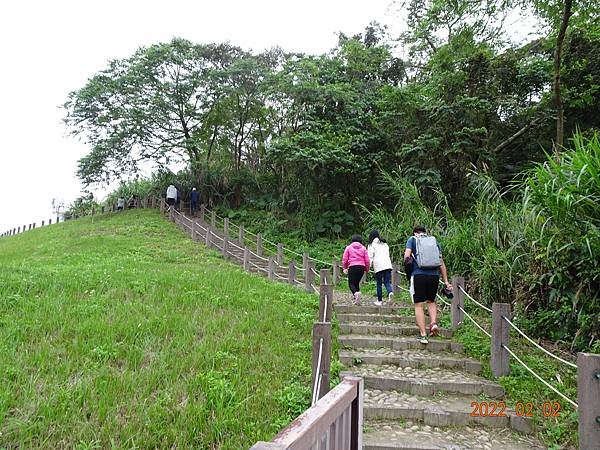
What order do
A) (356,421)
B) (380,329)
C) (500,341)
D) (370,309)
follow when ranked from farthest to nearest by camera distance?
(370,309) → (380,329) → (500,341) → (356,421)

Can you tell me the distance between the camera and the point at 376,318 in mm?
7000

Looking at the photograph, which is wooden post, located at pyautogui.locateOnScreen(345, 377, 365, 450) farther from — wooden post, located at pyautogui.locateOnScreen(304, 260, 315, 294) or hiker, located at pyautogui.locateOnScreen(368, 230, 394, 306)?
wooden post, located at pyautogui.locateOnScreen(304, 260, 315, 294)

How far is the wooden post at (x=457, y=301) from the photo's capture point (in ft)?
20.0

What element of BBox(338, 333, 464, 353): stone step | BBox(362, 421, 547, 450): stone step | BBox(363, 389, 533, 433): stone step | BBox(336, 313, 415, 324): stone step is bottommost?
BBox(362, 421, 547, 450): stone step

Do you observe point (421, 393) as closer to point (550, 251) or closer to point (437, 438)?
point (437, 438)

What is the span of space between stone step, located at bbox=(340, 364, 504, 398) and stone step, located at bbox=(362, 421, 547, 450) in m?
0.57

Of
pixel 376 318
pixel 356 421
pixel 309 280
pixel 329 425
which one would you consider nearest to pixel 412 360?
pixel 376 318

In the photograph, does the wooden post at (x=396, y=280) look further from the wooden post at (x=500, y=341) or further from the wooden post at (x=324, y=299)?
the wooden post at (x=500, y=341)

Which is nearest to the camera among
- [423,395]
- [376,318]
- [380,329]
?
[423,395]

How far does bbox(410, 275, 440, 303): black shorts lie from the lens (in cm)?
559

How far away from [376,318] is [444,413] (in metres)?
3.06

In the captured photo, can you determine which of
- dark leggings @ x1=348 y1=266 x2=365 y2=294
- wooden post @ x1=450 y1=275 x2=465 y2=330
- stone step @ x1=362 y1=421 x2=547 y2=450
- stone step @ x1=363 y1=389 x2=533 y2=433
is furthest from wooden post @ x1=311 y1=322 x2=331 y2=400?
dark leggings @ x1=348 y1=266 x2=365 y2=294

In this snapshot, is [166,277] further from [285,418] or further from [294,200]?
[294,200]

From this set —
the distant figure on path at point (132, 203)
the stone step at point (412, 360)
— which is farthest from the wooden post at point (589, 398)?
the distant figure on path at point (132, 203)
